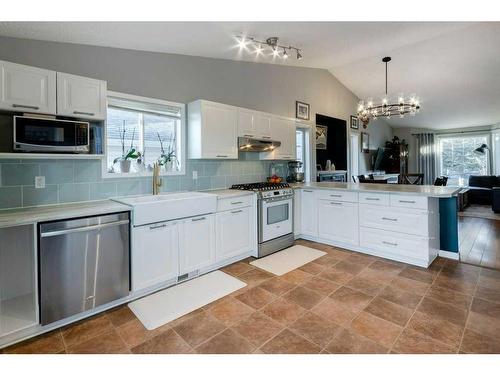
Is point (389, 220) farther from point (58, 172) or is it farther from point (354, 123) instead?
point (354, 123)

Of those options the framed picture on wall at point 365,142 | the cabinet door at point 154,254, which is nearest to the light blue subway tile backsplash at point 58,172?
the cabinet door at point 154,254

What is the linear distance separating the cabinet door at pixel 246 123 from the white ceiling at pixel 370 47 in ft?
2.77

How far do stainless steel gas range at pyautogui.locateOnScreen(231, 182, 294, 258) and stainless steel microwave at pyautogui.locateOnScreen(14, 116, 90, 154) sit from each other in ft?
6.55

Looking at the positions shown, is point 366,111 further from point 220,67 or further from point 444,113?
point 444,113

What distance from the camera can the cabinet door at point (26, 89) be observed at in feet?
6.54

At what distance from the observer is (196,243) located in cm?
291

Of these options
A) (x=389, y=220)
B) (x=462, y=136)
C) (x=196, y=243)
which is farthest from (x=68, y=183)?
(x=462, y=136)

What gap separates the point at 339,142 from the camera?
6645 mm

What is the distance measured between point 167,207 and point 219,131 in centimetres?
138

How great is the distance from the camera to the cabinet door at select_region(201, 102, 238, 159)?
338 centimetres

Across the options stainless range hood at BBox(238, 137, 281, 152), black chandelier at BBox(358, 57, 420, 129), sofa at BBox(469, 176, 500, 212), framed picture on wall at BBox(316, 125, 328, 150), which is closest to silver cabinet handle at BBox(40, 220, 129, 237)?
stainless range hood at BBox(238, 137, 281, 152)

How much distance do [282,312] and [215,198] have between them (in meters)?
1.37

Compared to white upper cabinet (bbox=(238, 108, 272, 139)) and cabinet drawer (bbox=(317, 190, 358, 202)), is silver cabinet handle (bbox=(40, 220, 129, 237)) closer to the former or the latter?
white upper cabinet (bbox=(238, 108, 272, 139))
